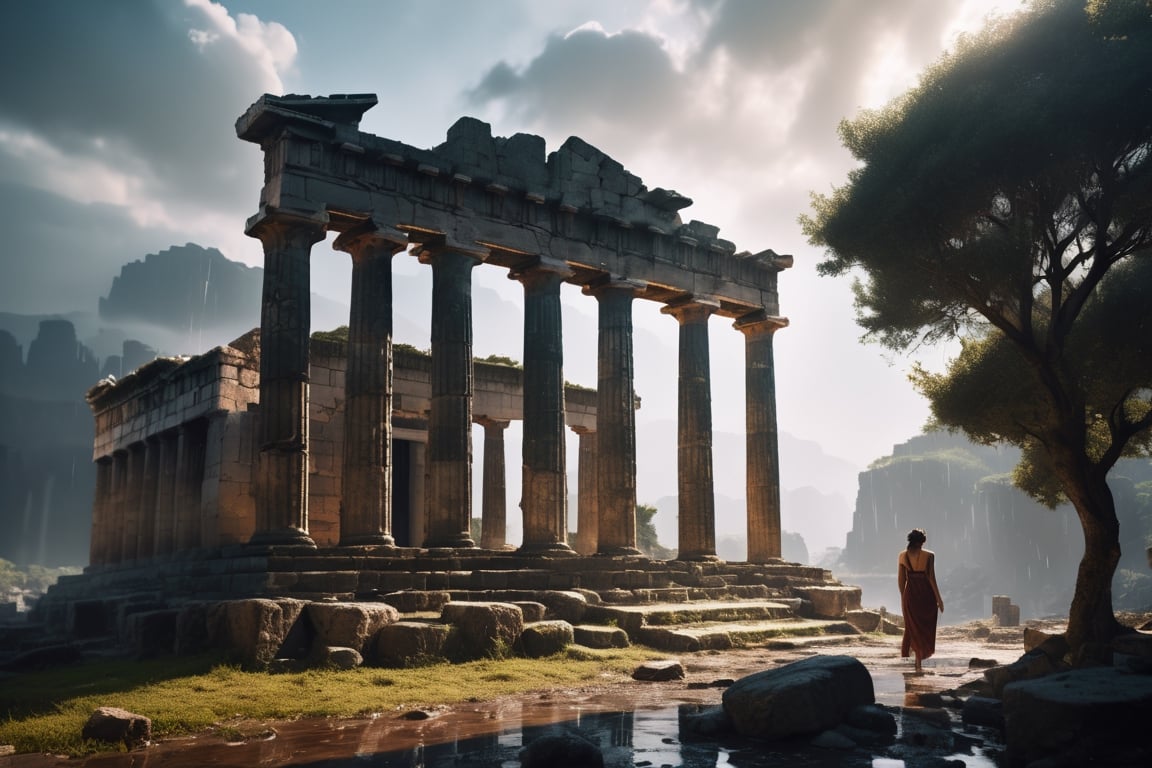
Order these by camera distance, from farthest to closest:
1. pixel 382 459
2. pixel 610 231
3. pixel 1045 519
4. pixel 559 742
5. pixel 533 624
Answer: pixel 1045 519 → pixel 610 231 → pixel 382 459 → pixel 533 624 → pixel 559 742

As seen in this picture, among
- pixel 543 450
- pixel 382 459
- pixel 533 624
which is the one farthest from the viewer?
pixel 543 450

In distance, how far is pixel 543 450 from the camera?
20.5 metres

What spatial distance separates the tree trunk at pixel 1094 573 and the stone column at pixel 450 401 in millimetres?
10650

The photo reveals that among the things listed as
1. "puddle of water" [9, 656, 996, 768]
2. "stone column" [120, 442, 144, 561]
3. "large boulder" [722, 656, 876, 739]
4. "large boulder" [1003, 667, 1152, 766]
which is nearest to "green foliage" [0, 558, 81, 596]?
"stone column" [120, 442, 144, 561]

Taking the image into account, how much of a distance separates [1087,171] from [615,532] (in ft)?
38.7

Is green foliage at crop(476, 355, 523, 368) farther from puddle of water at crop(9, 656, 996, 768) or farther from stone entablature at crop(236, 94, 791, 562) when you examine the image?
puddle of water at crop(9, 656, 996, 768)

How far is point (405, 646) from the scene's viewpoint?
1189 cm

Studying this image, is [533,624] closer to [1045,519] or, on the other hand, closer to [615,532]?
[615,532]

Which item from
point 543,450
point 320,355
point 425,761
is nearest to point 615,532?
point 543,450

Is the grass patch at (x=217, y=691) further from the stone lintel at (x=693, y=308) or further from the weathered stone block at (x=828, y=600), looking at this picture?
the stone lintel at (x=693, y=308)

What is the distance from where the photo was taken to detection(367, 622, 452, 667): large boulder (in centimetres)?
1180

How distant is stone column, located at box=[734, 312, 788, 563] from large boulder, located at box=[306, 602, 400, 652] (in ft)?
47.5

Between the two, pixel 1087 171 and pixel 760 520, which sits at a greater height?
pixel 1087 171

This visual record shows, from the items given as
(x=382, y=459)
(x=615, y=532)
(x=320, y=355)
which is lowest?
(x=615, y=532)
